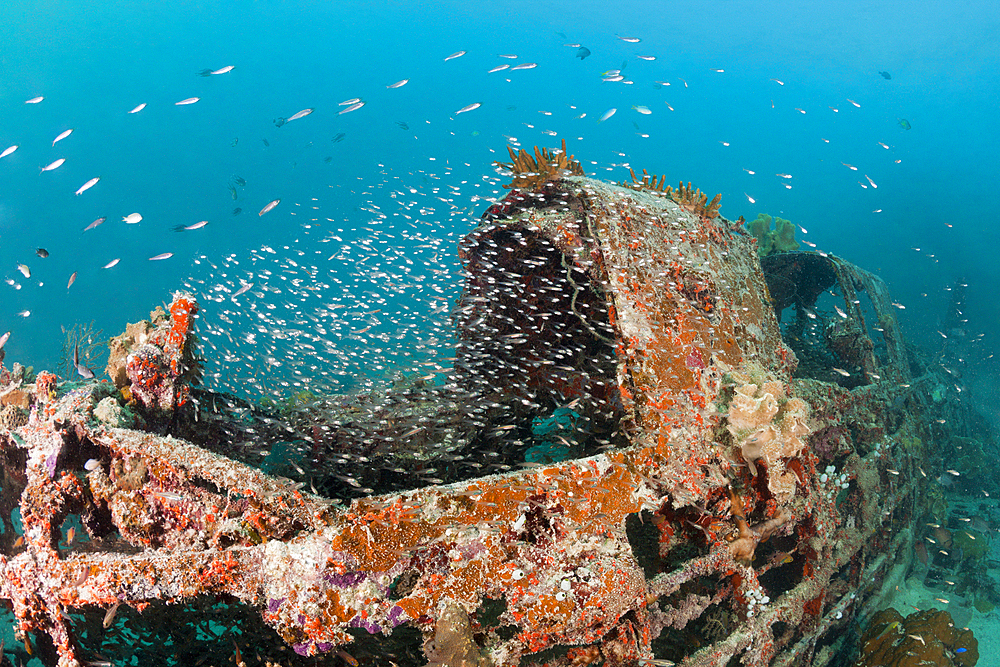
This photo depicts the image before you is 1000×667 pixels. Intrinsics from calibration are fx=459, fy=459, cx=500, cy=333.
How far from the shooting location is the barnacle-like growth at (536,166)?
608 centimetres

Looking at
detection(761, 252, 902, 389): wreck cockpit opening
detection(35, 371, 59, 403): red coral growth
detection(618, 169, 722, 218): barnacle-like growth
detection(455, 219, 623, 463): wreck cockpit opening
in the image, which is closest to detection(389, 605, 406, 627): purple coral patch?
detection(35, 371, 59, 403): red coral growth

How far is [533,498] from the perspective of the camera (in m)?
2.70

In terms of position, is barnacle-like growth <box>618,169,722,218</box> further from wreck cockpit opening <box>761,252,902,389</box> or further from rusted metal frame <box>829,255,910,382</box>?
rusted metal frame <box>829,255,910,382</box>

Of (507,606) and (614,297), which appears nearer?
(507,606)

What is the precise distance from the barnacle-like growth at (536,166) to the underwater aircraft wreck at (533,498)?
34mm

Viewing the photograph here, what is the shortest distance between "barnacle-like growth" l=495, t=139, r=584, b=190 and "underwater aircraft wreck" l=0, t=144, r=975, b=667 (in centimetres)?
3

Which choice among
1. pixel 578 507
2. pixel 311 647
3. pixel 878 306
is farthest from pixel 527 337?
pixel 878 306

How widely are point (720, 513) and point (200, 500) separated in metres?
3.69

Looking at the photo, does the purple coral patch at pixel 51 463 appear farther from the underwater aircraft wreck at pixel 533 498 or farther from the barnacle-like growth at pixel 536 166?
the barnacle-like growth at pixel 536 166

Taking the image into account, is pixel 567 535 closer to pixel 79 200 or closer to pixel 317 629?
pixel 317 629

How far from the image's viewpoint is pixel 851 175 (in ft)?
356

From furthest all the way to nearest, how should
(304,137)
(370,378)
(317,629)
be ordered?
(304,137) < (370,378) < (317,629)

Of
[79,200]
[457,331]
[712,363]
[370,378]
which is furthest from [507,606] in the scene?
[79,200]

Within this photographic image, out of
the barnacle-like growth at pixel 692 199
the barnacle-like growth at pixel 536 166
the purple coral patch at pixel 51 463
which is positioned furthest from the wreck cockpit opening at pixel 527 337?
the purple coral patch at pixel 51 463
